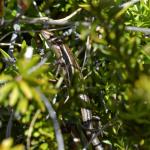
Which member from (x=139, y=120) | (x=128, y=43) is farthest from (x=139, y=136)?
(x=128, y=43)

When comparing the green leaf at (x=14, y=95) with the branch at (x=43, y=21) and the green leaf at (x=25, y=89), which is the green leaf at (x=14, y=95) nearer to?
the green leaf at (x=25, y=89)

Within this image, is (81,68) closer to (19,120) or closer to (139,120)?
(19,120)

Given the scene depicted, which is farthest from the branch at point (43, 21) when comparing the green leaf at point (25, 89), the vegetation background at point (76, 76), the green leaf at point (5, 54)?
the green leaf at point (25, 89)

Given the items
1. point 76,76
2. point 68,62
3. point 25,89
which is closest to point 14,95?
point 25,89

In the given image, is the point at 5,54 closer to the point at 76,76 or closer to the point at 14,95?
the point at 76,76

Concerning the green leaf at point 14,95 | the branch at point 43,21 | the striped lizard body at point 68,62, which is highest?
the branch at point 43,21

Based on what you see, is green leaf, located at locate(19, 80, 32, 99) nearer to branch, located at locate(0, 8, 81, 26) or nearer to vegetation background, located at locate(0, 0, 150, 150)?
vegetation background, located at locate(0, 0, 150, 150)

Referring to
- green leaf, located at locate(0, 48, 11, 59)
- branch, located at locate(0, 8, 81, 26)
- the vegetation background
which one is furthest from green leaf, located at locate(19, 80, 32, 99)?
green leaf, located at locate(0, 48, 11, 59)
